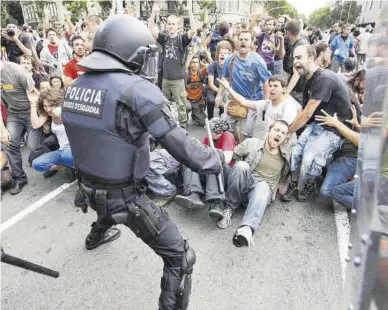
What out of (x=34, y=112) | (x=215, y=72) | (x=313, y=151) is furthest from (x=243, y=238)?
(x=215, y=72)

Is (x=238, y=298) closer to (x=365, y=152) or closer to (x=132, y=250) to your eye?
(x=132, y=250)

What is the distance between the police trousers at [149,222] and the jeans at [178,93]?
3692 millimetres

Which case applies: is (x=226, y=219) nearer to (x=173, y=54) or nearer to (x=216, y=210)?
(x=216, y=210)

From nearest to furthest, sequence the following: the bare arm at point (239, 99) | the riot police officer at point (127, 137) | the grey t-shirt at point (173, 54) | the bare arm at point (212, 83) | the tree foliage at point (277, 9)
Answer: the riot police officer at point (127, 137)
the bare arm at point (239, 99)
the grey t-shirt at point (173, 54)
the bare arm at point (212, 83)
the tree foliage at point (277, 9)

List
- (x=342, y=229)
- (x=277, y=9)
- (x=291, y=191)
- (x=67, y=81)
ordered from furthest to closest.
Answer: (x=277, y=9) → (x=67, y=81) → (x=291, y=191) → (x=342, y=229)

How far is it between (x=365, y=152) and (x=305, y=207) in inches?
103

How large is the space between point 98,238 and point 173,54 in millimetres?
3476

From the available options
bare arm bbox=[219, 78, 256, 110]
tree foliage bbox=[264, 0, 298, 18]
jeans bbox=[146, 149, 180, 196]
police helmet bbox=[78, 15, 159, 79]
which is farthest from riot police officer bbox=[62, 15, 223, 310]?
tree foliage bbox=[264, 0, 298, 18]

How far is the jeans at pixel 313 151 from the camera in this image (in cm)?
340

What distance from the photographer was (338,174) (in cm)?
337

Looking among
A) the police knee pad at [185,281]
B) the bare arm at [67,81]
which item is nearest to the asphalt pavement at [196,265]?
the police knee pad at [185,281]

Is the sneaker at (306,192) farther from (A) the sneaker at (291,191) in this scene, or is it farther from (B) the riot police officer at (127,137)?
(B) the riot police officer at (127,137)

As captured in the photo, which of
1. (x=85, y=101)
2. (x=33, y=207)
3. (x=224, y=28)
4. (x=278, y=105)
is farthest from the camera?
(x=224, y=28)

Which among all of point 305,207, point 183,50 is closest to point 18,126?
point 183,50
